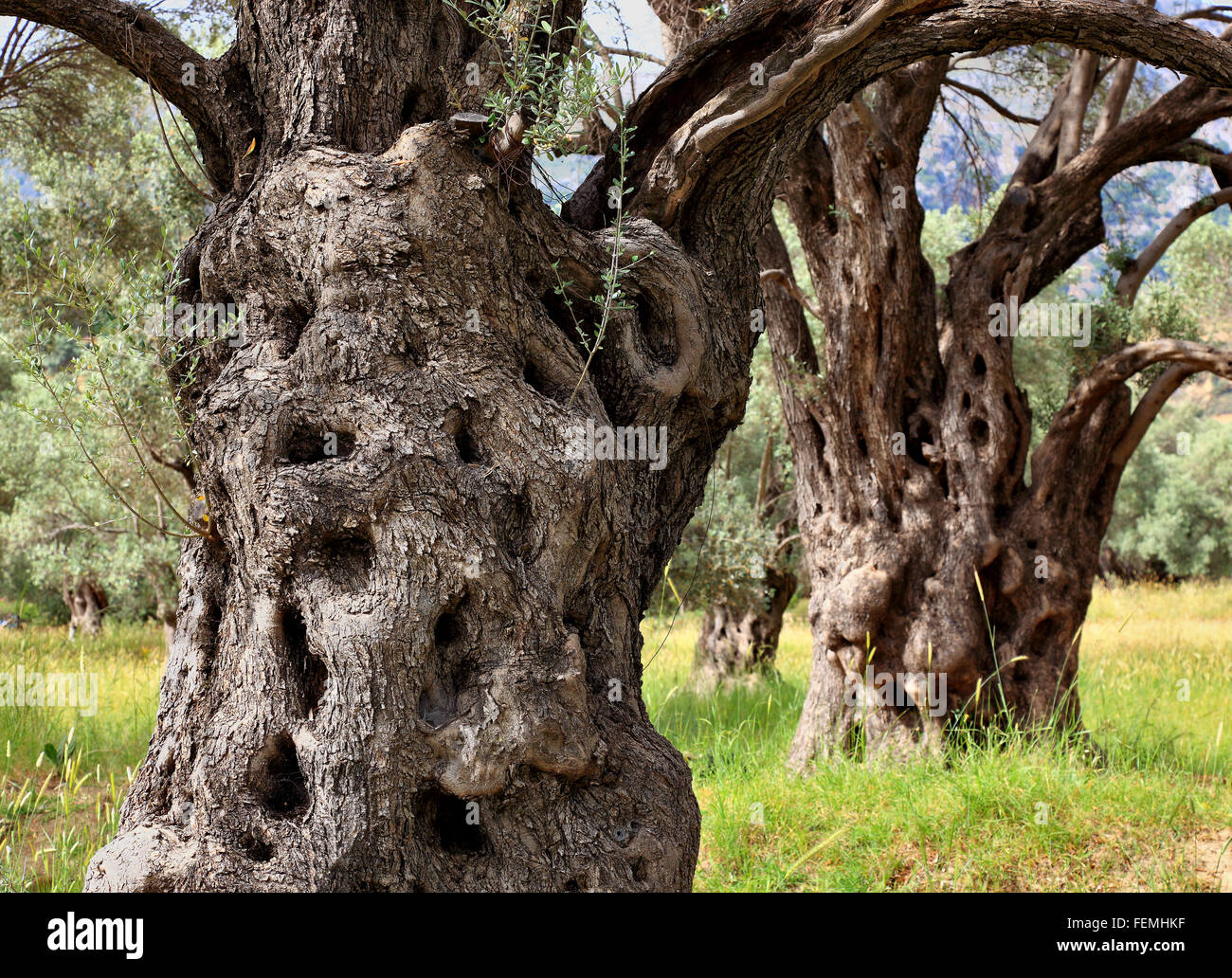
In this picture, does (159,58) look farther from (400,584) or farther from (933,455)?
(933,455)

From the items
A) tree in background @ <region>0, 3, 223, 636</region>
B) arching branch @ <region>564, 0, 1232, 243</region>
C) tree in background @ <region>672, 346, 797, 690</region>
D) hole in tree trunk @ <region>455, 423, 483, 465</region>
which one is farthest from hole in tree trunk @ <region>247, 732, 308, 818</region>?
tree in background @ <region>672, 346, 797, 690</region>

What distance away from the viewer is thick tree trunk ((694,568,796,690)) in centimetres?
1022

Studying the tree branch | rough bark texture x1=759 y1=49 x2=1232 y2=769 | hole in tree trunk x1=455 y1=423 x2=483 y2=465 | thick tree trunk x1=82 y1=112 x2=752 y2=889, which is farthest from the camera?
rough bark texture x1=759 y1=49 x2=1232 y2=769

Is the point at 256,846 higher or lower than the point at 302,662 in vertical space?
lower

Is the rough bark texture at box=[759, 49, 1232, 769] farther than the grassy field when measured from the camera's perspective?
Yes

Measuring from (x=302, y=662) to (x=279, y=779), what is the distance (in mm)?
336

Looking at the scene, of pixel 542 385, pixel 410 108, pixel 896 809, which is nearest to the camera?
pixel 542 385

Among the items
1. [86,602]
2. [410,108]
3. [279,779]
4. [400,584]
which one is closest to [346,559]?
[400,584]

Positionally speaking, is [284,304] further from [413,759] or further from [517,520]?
[413,759]

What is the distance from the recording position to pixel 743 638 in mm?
10328

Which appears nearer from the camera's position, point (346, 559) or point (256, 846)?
point (256, 846)

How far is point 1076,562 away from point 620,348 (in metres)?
4.87

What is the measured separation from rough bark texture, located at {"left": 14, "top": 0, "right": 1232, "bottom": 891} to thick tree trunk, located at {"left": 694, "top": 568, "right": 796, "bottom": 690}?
723 centimetres

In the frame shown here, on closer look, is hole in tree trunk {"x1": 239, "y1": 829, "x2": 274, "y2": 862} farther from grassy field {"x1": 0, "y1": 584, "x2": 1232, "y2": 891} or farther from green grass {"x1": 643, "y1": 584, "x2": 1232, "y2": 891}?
green grass {"x1": 643, "y1": 584, "x2": 1232, "y2": 891}
